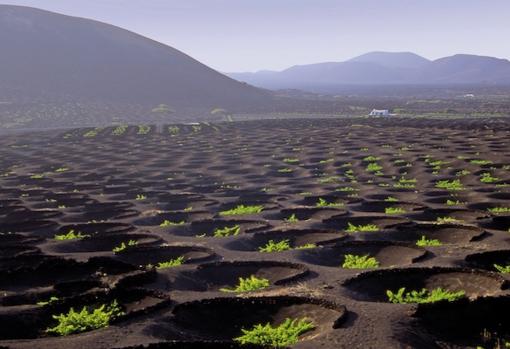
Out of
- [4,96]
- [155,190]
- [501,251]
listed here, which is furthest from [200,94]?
[501,251]

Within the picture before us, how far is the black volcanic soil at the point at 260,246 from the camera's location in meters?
12.4

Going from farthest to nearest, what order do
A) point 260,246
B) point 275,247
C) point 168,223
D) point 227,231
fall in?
1. point 168,223
2. point 227,231
3. point 260,246
4. point 275,247

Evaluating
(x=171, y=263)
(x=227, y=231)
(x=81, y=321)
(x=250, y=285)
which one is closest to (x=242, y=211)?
(x=227, y=231)

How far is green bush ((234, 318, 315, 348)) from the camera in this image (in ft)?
38.2

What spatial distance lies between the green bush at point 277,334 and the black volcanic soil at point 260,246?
0.23 metres

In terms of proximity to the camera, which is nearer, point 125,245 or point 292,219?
point 125,245

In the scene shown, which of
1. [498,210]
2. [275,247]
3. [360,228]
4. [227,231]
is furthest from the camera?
[498,210]

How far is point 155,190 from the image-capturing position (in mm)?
34156

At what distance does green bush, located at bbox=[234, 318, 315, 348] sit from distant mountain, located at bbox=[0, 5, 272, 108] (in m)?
127

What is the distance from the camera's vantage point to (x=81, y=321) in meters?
12.9

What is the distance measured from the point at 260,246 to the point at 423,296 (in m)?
7.25

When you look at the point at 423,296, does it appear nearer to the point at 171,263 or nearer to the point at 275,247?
the point at 275,247

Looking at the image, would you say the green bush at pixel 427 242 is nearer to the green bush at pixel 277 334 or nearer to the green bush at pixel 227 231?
the green bush at pixel 227 231

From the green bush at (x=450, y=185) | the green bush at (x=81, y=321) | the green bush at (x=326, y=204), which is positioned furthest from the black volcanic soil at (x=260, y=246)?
the green bush at (x=450, y=185)
